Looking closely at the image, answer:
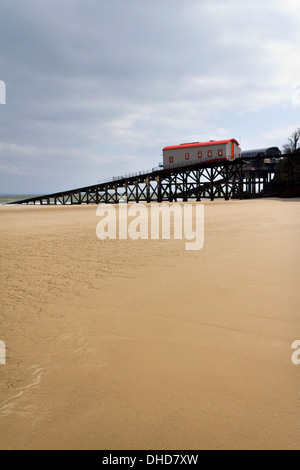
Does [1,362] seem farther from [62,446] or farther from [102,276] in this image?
[102,276]

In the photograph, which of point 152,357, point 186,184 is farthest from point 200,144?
point 152,357

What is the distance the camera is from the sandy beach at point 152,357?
1.94 metres

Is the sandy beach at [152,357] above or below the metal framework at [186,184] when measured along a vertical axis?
below

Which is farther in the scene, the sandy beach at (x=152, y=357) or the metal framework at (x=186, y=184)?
the metal framework at (x=186, y=184)

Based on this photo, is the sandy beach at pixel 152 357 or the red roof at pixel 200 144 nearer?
the sandy beach at pixel 152 357

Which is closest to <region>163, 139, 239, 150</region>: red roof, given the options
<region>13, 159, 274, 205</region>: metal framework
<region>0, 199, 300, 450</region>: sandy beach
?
<region>13, 159, 274, 205</region>: metal framework

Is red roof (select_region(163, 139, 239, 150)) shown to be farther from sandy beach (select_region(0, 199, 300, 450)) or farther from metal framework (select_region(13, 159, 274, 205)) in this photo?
sandy beach (select_region(0, 199, 300, 450))

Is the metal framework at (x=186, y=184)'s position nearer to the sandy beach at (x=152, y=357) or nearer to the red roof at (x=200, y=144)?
the red roof at (x=200, y=144)

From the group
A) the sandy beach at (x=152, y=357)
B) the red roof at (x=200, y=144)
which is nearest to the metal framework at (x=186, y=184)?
the red roof at (x=200, y=144)

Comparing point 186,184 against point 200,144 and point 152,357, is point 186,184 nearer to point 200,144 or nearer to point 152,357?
point 200,144

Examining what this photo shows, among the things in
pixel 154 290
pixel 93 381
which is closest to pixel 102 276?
pixel 154 290

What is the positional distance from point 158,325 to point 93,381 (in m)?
1.17

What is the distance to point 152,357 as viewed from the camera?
281 cm
